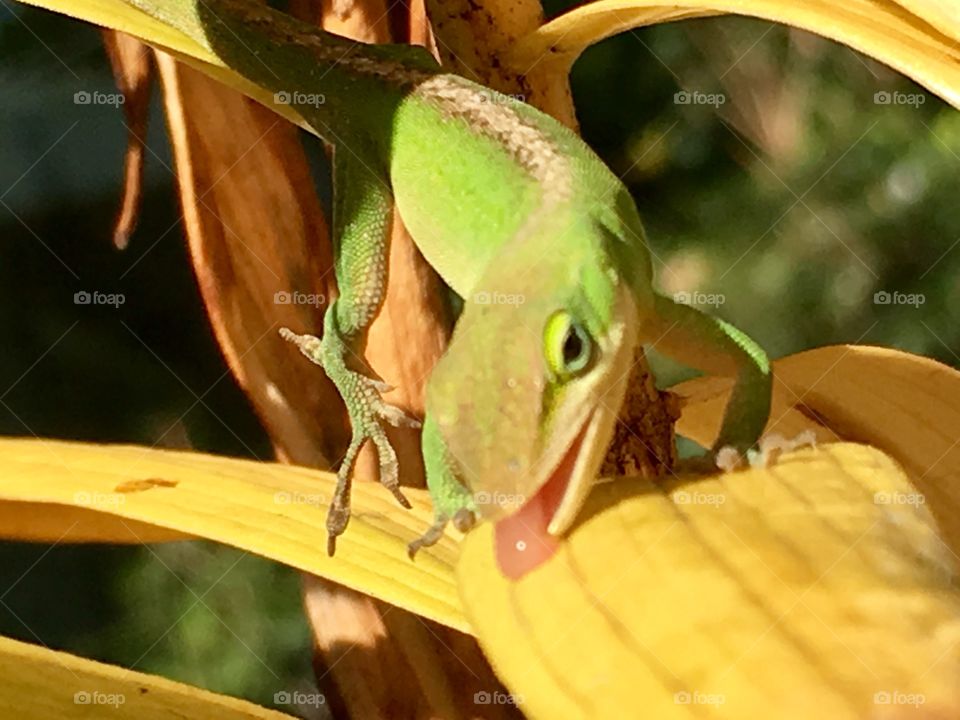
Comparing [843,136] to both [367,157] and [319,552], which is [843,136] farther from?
[319,552]

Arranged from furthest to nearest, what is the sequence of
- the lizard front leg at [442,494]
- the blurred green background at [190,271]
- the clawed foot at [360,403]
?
1. the blurred green background at [190,271]
2. the clawed foot at [360,403]
3. the lizard front leg at [442,494]

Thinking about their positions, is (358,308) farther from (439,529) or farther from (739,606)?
(739,606)

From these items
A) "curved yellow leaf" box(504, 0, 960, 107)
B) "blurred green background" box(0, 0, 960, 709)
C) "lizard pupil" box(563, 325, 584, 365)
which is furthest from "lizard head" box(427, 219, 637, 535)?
"blurred green background" box(0, 0, 960, 709)

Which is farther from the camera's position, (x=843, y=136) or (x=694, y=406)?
(x=843, y=136)

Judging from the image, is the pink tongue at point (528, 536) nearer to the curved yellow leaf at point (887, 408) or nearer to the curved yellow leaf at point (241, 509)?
the curved yellow leaf at point (241, 509)

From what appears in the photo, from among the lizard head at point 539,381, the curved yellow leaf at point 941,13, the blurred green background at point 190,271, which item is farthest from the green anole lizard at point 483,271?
the blurred green background at point 190,271

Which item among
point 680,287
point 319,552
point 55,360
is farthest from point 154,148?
point 319,552

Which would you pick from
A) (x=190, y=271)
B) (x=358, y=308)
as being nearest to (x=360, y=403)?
(x=358, y=308)
